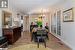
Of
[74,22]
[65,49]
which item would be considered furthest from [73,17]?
[65,49]

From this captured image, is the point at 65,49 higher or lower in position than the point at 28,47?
lower

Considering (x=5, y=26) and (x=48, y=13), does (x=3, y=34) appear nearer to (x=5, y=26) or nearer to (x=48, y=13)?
(x=5, y=26)

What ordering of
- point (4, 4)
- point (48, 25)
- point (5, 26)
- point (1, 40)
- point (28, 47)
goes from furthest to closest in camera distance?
point (48, 25), point (5, 26), point (4, 4), point (1, 40), point (28, 47)

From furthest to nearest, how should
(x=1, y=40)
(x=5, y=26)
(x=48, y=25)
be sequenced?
(x=48, y=25) → (x=5, y=26) → (x=1, y=40)

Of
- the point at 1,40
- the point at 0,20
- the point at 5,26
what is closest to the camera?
the point at 1,40

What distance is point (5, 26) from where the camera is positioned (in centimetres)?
744

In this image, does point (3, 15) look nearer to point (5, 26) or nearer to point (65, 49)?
point (5, 26)

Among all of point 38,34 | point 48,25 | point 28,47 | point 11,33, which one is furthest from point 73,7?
point 48,25

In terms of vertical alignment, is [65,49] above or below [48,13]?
below

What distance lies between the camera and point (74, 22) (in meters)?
5.77

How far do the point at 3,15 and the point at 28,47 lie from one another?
5.69 metres

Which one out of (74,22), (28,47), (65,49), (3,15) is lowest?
(65,49)

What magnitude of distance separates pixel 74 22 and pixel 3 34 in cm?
373

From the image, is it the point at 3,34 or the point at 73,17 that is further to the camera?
the point at 3,34
